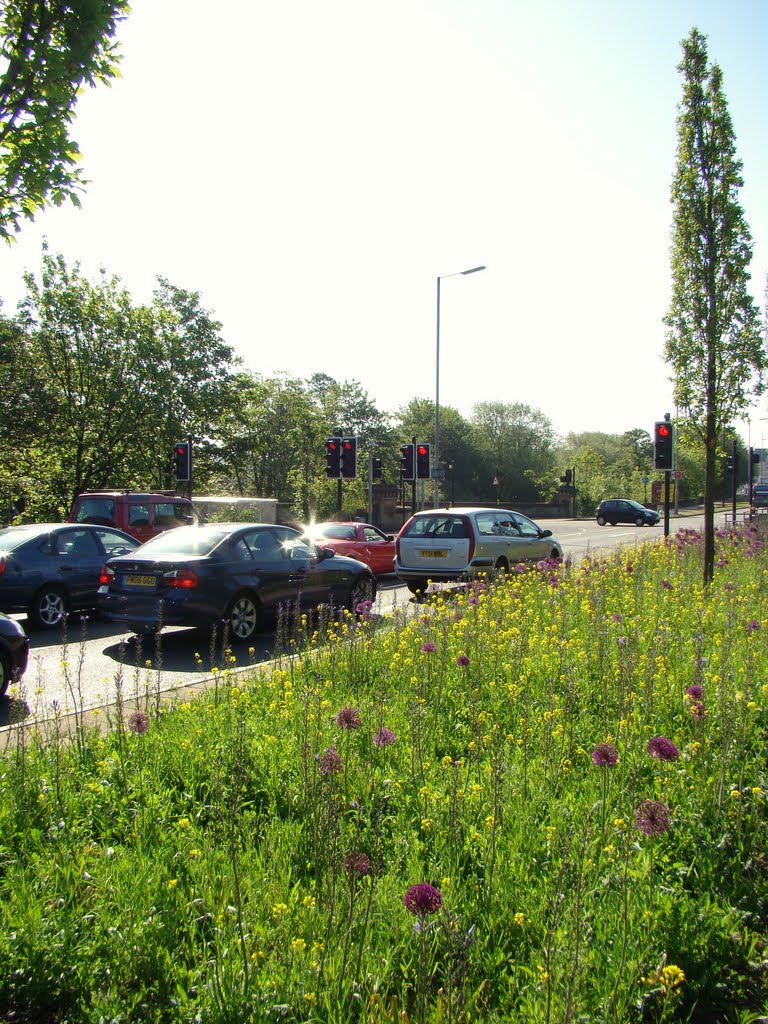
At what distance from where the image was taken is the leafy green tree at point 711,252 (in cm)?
1199

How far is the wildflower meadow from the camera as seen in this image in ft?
7.84

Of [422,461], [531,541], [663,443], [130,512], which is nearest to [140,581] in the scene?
[130,512]

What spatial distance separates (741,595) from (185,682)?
20.4 ft

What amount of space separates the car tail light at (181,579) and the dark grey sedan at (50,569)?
2.38 metres

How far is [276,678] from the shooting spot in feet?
20.1

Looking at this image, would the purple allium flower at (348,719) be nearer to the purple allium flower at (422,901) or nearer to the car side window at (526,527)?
the purple allium flower at (422,901)

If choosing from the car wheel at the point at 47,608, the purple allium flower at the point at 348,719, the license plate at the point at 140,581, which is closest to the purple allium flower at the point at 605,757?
the purple allium flower at the point at 348,719

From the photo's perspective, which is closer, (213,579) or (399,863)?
(399,863)

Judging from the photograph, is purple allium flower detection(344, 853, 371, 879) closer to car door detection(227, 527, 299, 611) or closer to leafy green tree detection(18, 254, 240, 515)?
car door detection(227, 527, 299, 611)

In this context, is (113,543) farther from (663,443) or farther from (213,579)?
(663,443)

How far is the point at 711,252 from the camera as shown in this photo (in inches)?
470

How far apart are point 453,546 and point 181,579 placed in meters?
6.47

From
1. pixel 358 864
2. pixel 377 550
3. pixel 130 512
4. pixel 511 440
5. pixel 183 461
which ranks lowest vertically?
pixel 377 550

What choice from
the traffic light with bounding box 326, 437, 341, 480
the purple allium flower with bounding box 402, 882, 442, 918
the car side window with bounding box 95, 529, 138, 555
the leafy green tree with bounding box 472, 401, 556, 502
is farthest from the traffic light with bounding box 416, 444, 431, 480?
the leafy green tree with bounding box 472, 401, 556, 502
